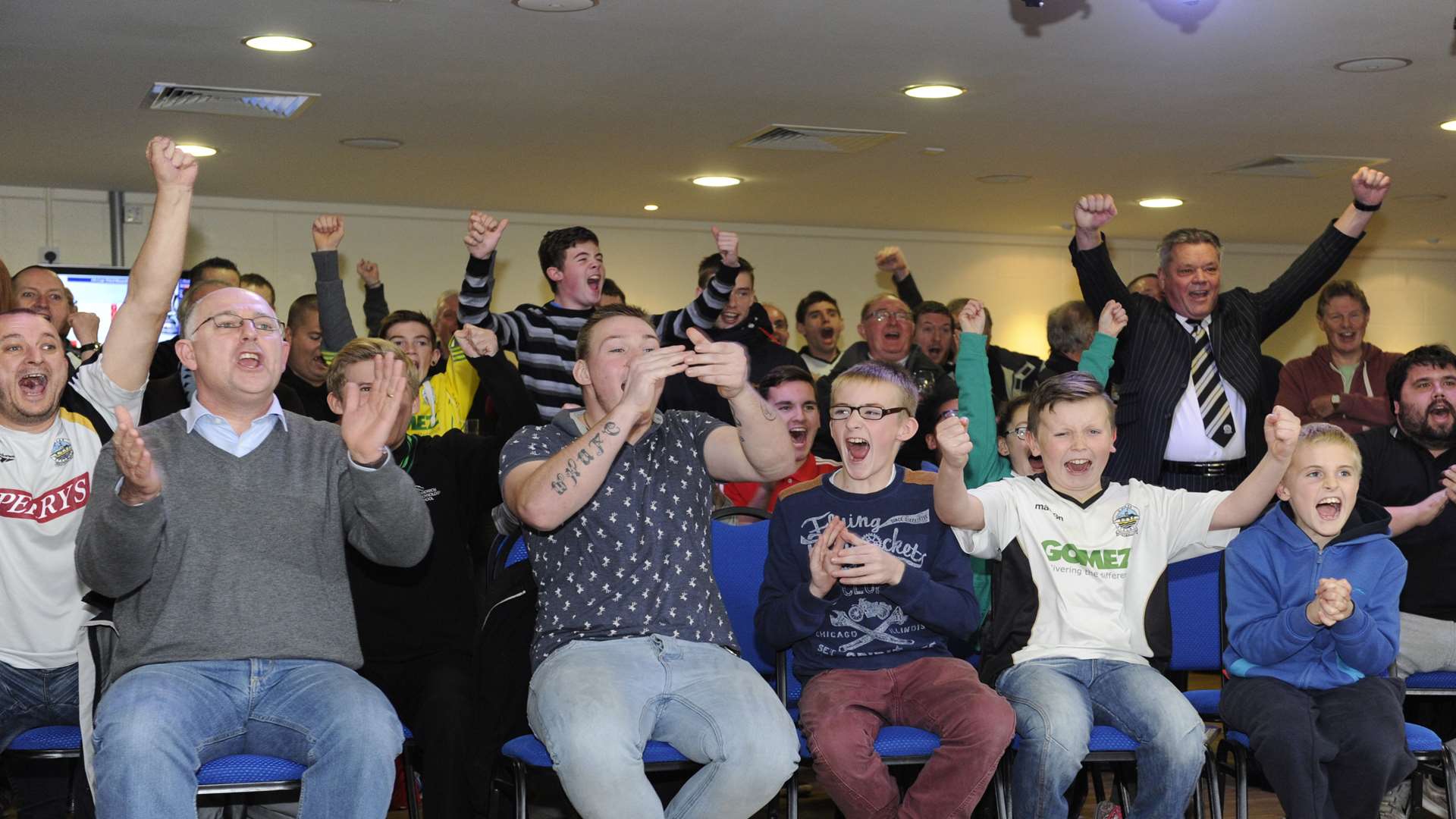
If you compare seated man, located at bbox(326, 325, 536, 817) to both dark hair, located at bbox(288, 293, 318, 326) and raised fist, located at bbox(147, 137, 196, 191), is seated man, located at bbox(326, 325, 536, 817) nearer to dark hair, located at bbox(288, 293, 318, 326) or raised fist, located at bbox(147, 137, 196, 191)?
raised fist, located at bbox(147, 137, 196, 191)

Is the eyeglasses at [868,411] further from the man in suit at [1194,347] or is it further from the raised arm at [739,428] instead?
the man in suit at [1194,347]

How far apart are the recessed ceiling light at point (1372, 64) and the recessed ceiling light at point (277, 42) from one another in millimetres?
4202

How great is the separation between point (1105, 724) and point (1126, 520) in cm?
52

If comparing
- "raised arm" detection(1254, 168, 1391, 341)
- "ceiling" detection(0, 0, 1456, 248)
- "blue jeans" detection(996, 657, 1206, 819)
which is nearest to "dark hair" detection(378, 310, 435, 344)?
"ceiling" detection(0, 0, 1456, 248)

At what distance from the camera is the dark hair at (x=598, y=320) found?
132 inches

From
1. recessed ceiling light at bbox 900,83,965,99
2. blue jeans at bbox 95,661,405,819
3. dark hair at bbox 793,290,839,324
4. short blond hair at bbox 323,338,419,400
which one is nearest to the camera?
blue jeans at bbox 95,661,405,819

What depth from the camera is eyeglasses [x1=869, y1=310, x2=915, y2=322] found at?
268 inches

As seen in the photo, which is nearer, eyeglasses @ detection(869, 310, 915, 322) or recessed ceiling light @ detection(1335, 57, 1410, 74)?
recessed ceiling light @ detection(1335, 57, 1410, 74)

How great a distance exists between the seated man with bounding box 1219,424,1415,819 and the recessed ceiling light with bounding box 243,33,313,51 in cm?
389

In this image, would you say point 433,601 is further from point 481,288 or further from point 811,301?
point 811,301

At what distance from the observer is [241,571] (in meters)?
2.92

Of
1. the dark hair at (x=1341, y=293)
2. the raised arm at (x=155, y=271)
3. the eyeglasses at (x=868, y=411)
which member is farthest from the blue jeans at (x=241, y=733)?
the dark hair at (x=1341, y=293)

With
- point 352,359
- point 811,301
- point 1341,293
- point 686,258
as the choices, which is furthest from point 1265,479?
point 686,258

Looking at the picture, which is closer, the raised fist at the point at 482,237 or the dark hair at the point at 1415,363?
the dark hair at the point at 1415,363
